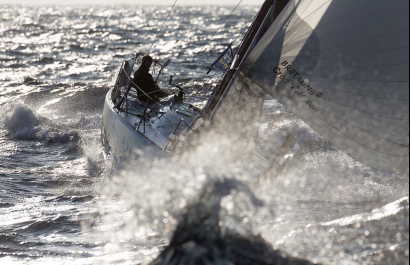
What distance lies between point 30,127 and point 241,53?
5320 mm

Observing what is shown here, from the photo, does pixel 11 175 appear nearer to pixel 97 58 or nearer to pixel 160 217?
pixel 160 217

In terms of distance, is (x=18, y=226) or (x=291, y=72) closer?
(x=18, y=226)

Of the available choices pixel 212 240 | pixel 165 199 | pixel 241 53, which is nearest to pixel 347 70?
pixel 241 53

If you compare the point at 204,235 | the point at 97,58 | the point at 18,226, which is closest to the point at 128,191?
the point at 18,226

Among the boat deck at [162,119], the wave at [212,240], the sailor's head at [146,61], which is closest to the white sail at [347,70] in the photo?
the boat deck at [162,119]

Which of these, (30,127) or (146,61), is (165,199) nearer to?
(146,61)

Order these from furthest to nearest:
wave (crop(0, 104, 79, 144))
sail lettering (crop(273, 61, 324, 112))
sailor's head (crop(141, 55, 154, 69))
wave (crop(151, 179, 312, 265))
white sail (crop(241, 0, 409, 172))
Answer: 1. wave (crop(0, 104, 79, 144))
2. sailor's head (crop(141, 55, 154, 69))
3. sail lettering (crop(273, 61, 324, 112))
4. white sail (crop(241, 0, 409, 172))
5. wave (crop(151, 179, 312, 265))

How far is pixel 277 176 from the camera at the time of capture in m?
6.01

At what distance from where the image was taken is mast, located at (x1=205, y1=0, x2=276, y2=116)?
6.16 m

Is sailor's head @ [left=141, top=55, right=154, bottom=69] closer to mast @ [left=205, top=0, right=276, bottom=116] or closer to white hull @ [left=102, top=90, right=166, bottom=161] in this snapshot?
white hull @ [left=102, top=90, right=166, bottom=161]

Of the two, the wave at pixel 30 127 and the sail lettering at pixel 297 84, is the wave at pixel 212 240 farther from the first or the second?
the wave at pixel 30 127

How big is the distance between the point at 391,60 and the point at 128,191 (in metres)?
3.08

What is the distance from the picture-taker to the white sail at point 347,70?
5.35 meters


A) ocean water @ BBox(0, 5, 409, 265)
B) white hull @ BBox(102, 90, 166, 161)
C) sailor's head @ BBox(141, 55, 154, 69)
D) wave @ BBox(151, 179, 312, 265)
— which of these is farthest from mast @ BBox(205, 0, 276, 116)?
wave @ BBox(151, 179, 312, 265)
